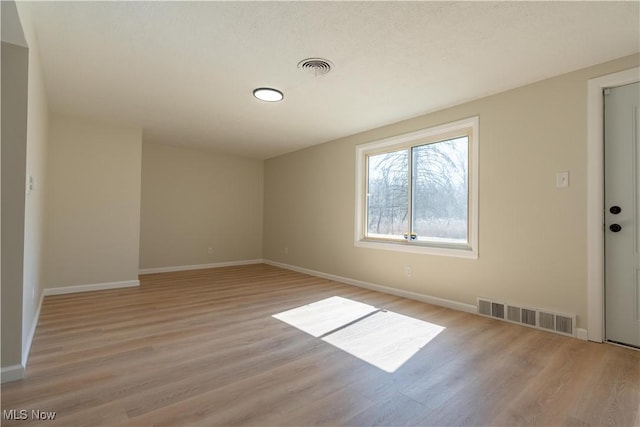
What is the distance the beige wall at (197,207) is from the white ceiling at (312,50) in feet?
6.50

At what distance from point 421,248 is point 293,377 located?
8.01 feet

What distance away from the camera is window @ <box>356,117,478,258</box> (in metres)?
3.49

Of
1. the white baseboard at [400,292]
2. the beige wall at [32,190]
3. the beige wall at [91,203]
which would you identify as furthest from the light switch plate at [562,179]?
the beige wall at [91,203]

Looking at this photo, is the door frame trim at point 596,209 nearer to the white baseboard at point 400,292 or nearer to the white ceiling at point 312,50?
the white ceiling at point 312,50

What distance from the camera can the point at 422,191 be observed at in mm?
3988

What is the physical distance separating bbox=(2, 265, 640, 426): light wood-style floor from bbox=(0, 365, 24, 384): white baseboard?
51mm

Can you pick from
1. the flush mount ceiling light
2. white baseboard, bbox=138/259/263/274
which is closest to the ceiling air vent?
the flush mount ceiling light

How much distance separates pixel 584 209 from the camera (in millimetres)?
2641

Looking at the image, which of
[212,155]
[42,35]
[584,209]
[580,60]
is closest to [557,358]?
[584,209]

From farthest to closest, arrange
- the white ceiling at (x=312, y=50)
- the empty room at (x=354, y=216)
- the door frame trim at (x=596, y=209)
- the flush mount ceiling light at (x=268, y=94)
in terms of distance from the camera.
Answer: the flush mount ceiling light at (x=268, y=94) → the door frame trim at (x=596, y=209) → the white ceiling at (x=312, y=50) → the empty room at (x=354, y=216)

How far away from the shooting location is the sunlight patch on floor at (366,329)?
2.32m

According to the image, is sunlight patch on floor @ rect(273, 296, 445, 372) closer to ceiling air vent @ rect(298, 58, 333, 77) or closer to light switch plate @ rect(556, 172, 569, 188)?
light switch plate @ rect(556, 172, 569, 188)

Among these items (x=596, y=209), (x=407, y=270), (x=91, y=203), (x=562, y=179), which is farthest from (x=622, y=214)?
(x=91, y=203)

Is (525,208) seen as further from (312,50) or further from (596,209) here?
(312,50)
